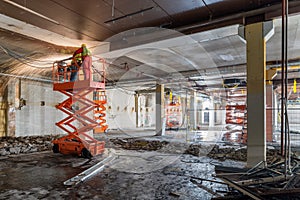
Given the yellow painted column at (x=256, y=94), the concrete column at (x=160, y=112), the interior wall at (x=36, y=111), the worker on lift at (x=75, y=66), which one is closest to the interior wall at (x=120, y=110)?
the interior wall at (x=36, y=111)

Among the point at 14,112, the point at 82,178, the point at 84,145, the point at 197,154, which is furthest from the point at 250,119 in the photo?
the point at 14,112

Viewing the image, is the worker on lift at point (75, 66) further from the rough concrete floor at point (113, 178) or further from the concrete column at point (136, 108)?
the concrete column at point (136, 108)

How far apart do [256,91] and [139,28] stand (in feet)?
9.04

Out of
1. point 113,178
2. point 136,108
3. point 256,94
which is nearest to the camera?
point 113,178

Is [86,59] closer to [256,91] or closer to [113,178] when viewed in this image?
[113,178]

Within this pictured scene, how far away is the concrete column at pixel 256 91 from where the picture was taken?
3.68 m

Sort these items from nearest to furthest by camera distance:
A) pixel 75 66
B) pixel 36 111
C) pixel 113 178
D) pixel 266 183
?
pixel 266 183 → pixel 113 178 → pixel 75 66 → pixel 36 111

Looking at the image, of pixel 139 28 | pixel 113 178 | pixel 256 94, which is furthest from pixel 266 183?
pixel 139 28

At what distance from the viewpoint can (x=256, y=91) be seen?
374cm

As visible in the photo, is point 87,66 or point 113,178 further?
point 87,66

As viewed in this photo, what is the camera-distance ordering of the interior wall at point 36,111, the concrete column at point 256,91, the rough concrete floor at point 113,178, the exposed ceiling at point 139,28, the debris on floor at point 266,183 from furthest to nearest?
the interior wall at point 36,111 < the concrete column at point 256,91 < the exposed ceiling at point 139,28 < the rough concrete floor at point 113,178 < the debris on floor at point 266,183

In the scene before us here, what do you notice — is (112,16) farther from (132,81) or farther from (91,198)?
(132,81)

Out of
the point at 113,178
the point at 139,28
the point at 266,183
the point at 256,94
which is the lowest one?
the point at 113,178

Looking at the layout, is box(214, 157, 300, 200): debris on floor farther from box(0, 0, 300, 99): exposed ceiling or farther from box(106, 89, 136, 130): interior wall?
box(106, 89, 136, 130): interior wall
